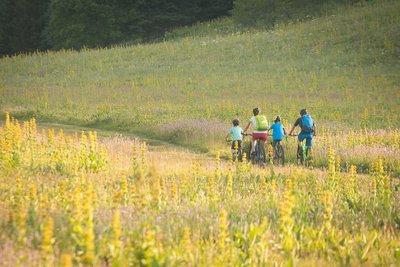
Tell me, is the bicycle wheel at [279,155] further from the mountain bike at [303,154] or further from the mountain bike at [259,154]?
the mountain bike at [259,154]

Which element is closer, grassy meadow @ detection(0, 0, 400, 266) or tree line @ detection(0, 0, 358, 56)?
grassy meadow @ detection(0, 0, 400, 266)

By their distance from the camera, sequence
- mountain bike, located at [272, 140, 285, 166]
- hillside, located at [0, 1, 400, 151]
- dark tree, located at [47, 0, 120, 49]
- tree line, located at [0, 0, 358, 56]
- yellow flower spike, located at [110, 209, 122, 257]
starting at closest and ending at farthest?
1. yellow flower spike, located at [110, 209, 122, 257]
2. mountain bike, located at [272, 140, 285, 166]
3. hillside, located at [0, 1, 400, 151]
4. dark tree, located at [47, 0, 120, 49]
5. tree line, located at [0, 0, 358, 56]

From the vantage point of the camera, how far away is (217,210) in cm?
984

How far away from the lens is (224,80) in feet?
137

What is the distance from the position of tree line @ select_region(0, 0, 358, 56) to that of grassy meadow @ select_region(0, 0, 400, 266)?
7324mm

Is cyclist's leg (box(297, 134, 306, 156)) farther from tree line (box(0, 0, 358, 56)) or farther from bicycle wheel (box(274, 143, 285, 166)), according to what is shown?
tree line (box(0, 0, 358, 56))

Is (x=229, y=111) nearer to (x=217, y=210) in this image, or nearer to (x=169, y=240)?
(x=217, y=210)

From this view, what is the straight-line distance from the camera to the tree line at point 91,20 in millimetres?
73375

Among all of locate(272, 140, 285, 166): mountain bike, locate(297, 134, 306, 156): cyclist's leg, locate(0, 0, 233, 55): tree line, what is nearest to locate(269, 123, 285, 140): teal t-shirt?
locate(272, 140, 285, 166): mountain bike

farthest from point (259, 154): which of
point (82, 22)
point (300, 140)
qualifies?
point (82, 22)

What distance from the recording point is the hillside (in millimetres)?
28422

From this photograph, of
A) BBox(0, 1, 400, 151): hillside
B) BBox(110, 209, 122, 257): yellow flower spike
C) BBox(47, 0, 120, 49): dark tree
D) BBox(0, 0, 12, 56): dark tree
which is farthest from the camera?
BBox(0, 0, 12, 56): dark tree

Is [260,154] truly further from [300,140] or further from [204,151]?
[204,151]

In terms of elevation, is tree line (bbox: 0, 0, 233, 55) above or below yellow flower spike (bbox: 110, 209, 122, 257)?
above
